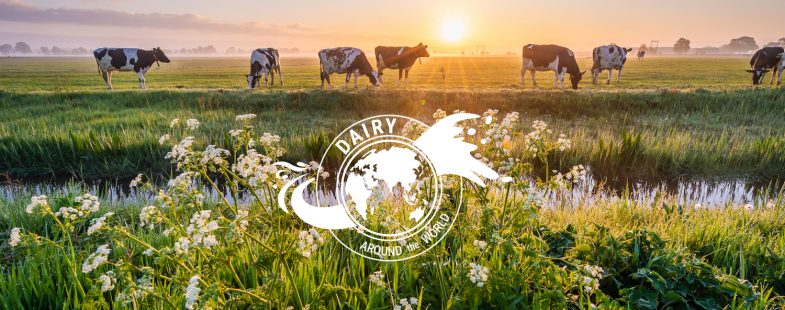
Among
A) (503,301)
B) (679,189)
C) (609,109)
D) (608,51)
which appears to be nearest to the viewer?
(503,301)

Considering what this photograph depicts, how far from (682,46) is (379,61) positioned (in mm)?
213930

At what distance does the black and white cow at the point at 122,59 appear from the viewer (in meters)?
23.7

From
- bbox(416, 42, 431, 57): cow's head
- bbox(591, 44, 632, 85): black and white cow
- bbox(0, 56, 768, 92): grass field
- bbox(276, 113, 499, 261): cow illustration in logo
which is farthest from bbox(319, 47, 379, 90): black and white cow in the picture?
bbox(276, 113, 499, 261): cow illustration in logo

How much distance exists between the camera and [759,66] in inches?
974

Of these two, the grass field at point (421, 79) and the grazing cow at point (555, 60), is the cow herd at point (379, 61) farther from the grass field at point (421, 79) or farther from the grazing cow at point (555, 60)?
the grass field at point (421, 79)

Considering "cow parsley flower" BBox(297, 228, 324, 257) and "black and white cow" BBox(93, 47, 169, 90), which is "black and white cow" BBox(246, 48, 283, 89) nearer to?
"black and white cow" BBox(93, 47, 169, 90)

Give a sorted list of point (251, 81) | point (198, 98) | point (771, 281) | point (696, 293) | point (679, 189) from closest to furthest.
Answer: point (696, 293)
point (771, 281)
point (679, 189)
point (198, 98)
point (251, 81)

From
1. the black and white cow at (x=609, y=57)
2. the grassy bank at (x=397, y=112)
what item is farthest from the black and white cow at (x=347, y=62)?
the black and white cow at (x=609, y=57)

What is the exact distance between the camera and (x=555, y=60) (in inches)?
905

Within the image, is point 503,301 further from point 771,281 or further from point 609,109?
point 609,109

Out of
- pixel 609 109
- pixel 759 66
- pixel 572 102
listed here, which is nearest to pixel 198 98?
pixel 572 102

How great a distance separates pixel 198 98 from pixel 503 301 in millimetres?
13086

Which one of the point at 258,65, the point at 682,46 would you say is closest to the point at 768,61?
the point at 258,65

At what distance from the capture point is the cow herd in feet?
73.9
